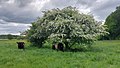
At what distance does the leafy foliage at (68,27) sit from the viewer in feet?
97.6

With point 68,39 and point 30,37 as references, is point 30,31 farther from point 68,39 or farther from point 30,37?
point 68,39

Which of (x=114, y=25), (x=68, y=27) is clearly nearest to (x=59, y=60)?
(x=68, y=27)

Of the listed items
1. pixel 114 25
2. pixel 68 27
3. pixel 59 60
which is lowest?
pixel 59 60

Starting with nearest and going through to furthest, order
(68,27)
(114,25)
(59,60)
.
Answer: (59,60) → (68,27) → (114,25)

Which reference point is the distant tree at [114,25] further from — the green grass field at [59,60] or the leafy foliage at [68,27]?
the green grass field at [59,60]

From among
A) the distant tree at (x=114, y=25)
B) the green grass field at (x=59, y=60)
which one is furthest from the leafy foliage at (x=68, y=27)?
the distant tree at (x=114, y=25)

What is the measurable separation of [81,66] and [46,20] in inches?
637

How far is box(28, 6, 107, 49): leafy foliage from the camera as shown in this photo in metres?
29.8

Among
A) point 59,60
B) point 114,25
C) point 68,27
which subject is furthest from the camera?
point 114,25

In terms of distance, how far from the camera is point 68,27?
2997 cm

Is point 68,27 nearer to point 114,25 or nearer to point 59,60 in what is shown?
point 59,60

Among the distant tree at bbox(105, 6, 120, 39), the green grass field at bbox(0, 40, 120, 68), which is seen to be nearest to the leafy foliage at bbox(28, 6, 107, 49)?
the green grass field at bbox(0, 40, 120, 68)

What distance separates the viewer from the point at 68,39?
97.1 feet

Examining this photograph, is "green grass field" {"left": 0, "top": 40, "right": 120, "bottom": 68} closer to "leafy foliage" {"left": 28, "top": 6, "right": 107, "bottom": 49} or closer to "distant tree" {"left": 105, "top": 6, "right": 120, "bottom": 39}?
"leafy foliage" {"left": 28, "top": 6, "right": 107, "bottom": 49}
